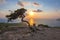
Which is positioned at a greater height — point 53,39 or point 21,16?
point 21,16

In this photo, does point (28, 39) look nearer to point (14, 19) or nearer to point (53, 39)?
point (53, 39)

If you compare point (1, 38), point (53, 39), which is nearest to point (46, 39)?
point (53, 39)

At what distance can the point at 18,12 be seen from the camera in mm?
36344

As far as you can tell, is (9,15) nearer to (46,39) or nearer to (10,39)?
(10,39)

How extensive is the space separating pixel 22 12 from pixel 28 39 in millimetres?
8948

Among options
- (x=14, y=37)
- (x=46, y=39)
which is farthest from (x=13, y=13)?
(x=46, y=39)

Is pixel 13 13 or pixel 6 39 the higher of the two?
pixel 13 13

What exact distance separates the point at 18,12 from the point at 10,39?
28.2 feet

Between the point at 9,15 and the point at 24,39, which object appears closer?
the point at 24,39

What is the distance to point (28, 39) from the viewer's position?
29.1m

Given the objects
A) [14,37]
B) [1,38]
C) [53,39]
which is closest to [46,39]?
[53,39]

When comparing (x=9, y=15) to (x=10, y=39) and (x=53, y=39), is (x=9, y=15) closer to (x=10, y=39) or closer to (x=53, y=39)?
(x=10, y=39)

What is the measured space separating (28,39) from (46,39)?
10.3 ft

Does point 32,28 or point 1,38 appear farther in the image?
point 32,28
